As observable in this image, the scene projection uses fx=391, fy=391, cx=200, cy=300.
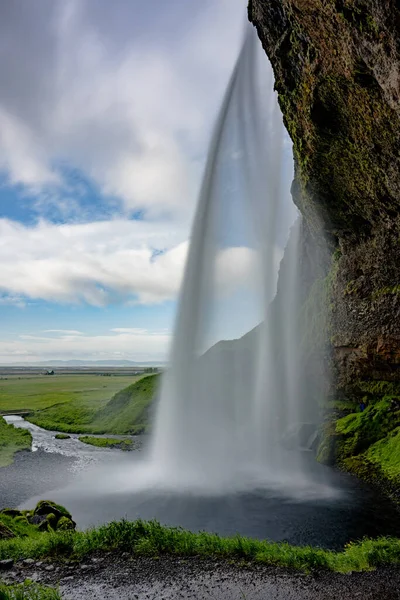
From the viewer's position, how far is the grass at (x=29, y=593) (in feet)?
25.5

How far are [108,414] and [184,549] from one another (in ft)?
164

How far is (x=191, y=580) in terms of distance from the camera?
9.73 metres

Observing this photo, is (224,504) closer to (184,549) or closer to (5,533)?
(184,549)

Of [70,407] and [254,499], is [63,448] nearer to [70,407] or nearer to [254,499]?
[254,499]

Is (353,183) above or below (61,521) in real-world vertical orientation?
above

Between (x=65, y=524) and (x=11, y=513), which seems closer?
(x=65, y=524)

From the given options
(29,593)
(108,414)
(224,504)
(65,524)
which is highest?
(29,593)

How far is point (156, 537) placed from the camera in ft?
39.7

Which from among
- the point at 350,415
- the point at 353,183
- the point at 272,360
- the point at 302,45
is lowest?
the point at 350,415

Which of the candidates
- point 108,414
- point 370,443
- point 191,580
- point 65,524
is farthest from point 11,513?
point 108,414

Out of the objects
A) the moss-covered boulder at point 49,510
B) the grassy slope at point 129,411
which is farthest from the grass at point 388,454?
the grassy slope at point 129,411

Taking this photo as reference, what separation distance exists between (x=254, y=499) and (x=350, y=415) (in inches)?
564

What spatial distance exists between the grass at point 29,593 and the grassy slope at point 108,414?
4057cm

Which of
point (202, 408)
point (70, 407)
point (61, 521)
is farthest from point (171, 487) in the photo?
point (70, 407)
